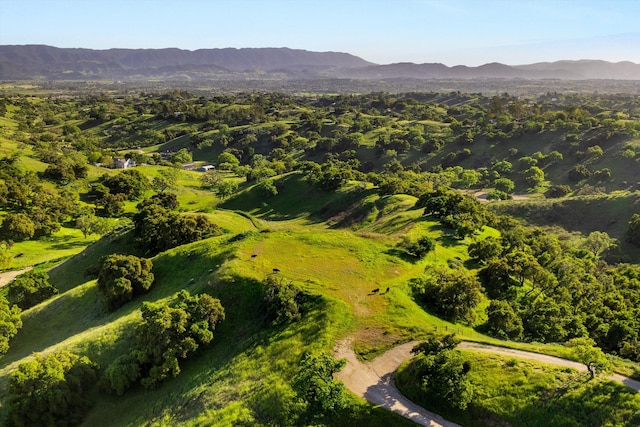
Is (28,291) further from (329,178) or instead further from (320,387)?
(329,178)

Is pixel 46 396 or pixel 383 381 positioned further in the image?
pixel 46 396

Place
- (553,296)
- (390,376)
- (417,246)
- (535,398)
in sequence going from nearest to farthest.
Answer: (535,398), (390,376), (553,296), (417,246)

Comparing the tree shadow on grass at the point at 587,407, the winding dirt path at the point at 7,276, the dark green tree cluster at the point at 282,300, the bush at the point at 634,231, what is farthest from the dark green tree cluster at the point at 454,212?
the winding dirt path at the point at 7,276

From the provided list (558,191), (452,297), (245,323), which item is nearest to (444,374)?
(452,297)

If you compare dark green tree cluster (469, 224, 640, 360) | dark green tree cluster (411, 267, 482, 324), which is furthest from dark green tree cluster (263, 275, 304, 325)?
dark green tree cluster (469, 224, 640, 360)

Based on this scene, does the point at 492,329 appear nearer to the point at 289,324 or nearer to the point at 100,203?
the point at 289,324

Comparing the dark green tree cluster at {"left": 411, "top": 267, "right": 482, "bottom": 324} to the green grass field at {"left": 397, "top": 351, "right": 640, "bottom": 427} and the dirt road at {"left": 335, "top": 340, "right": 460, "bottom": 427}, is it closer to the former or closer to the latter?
the dirt road at {"left": 335, "top": 340, "right": 460, "bottom": 427}
